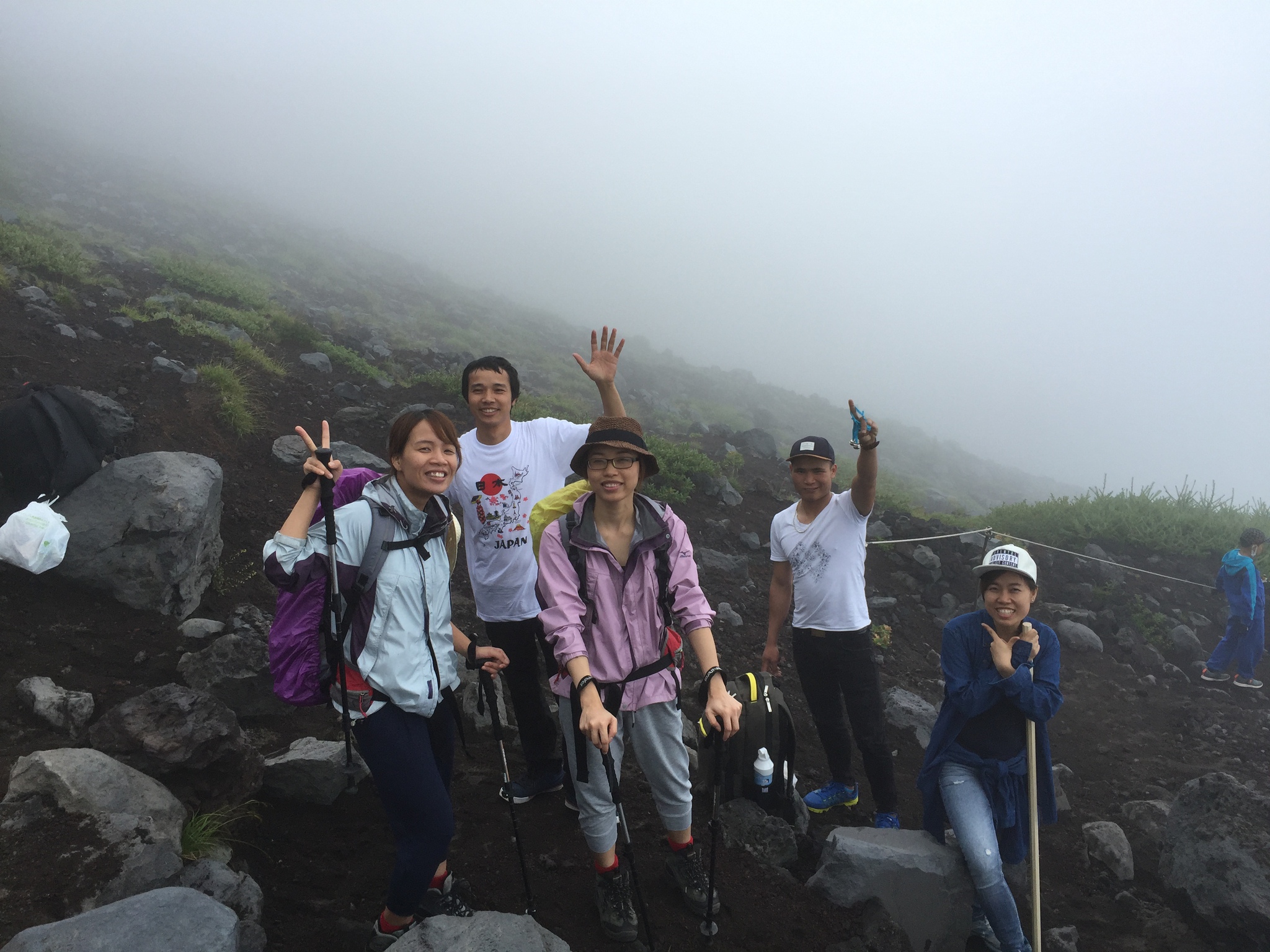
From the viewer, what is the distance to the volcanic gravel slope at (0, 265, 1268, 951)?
3605 millimetres

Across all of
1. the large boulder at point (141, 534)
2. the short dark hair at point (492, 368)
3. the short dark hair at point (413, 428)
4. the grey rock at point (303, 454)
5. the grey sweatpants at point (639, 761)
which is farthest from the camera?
the grey rock at point (303, 454)

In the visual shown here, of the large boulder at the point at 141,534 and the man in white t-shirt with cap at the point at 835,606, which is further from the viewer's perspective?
the large boulder at the point at 141,534

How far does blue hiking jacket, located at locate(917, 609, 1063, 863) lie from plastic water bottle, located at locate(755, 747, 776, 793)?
3.30ft

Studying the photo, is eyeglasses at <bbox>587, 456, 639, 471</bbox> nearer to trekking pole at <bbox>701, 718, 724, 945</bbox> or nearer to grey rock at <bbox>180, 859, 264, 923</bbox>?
trekking pole at <bbox>701, 718, 724, 945</bbox>

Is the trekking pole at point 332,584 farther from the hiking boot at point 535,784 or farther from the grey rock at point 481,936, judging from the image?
the hiking boot at point 535,784

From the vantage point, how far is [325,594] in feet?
8.90

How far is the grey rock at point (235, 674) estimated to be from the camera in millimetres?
4820

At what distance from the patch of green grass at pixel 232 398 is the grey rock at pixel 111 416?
1.18 metres

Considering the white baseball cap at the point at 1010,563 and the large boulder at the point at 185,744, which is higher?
the white baseball cap at the point at 1010,563

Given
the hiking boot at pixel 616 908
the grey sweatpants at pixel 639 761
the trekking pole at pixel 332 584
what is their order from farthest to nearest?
1. the hiking boot at pixel 616 908
2. the grey sweatpants at pixel 639 761
3. the trekking pole at pixel 332 584

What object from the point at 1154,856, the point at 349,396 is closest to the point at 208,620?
the point at 349,396

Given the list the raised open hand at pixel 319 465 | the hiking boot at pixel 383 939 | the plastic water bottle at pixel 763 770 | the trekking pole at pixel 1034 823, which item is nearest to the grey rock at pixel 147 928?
the hiking boot at pixel 383 939

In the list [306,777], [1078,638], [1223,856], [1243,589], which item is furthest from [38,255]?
[1243,589]

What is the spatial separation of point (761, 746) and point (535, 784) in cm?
156
